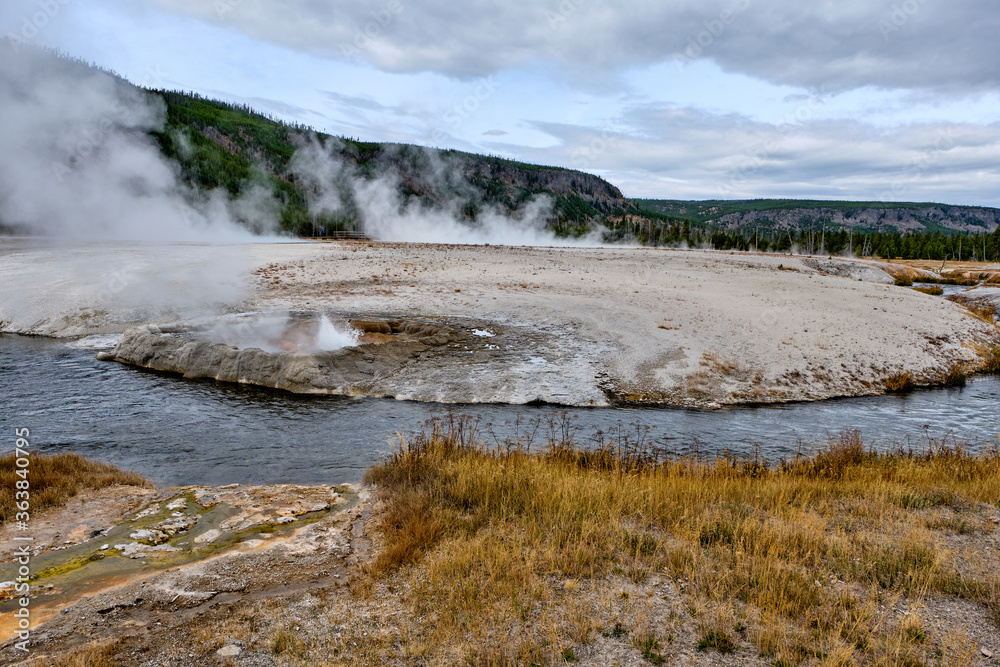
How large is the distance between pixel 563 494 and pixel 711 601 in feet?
7.26

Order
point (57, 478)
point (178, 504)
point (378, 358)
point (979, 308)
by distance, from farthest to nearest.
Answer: point (979, 308)
point (378, 358)
point (57, 478)
point (178, 504)

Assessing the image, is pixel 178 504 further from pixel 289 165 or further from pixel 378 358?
pixel 289 165

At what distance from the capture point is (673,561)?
17.9 ft

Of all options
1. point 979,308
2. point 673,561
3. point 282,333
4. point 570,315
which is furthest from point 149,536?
point 979,308

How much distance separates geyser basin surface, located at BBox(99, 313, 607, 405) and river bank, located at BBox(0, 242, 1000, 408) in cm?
9

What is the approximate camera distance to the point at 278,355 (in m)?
13.6

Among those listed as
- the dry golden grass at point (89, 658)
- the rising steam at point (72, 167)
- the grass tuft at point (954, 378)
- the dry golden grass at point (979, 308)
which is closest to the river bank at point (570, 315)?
the grass tuft at point (954, 378)

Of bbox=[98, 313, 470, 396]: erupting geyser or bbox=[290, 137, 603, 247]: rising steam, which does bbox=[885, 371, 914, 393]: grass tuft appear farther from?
bbox=[290, 137, 603, 247]: rising steam

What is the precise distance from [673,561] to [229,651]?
13.4ft

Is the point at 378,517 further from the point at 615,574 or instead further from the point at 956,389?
the point at 956,389

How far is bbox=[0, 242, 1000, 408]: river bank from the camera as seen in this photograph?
548 inches

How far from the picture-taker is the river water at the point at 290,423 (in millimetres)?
9180

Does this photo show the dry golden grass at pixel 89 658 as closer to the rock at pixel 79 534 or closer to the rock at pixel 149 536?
the rock at pixel 149 536

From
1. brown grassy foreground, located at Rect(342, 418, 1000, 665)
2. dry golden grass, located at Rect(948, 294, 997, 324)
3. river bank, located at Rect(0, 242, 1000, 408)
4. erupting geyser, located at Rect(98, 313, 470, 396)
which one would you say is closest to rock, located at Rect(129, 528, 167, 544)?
brown grassy foreground, located at Rect(342, 418, 1000, 665)
